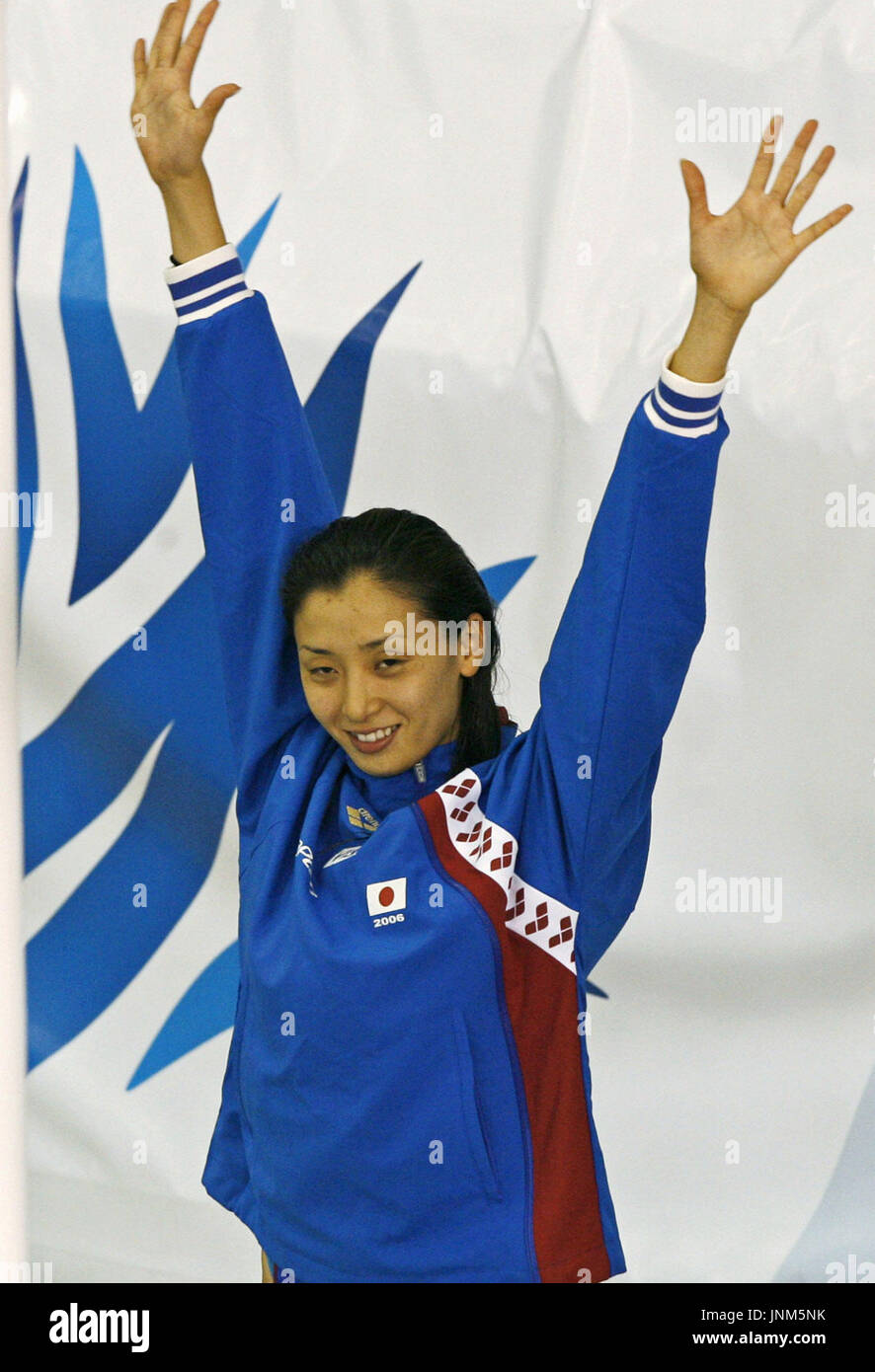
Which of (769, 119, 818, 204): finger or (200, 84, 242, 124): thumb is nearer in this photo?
(769, 119, 818, 204): finger

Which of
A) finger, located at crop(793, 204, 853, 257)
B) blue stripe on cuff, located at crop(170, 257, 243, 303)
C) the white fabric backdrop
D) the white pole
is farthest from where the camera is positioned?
the white fabric backdrop

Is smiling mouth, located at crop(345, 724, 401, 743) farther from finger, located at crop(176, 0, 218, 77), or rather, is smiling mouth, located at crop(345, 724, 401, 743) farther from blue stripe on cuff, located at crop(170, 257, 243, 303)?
finger, located at crop(176, 0, 218, 77)

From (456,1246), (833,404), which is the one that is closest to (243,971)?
(456,1246)

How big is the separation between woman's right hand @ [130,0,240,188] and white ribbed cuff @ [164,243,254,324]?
58 mm

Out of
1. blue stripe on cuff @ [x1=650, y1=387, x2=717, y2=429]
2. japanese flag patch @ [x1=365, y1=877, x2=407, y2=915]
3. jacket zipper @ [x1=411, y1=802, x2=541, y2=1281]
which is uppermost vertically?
blue stripe on cuff @ [x1=650, y1=387, x2=717, y2=429]

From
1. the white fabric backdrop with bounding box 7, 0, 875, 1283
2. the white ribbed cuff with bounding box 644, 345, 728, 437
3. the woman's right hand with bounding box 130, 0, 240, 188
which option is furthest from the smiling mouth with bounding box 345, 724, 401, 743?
the white fabric backdrop with bounding box 7, 0, 875, 1283

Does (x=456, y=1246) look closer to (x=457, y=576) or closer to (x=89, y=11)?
(x=457, y=576)

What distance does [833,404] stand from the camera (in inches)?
69.7

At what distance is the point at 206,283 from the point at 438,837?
1.38 ft

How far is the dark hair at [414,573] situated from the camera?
40.6 inches

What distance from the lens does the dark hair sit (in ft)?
3.39

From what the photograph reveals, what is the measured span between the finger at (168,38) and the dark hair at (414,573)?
0.33 meters

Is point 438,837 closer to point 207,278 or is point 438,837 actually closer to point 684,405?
point 684,405

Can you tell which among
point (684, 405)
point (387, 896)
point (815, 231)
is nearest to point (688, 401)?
point (684, 405)
